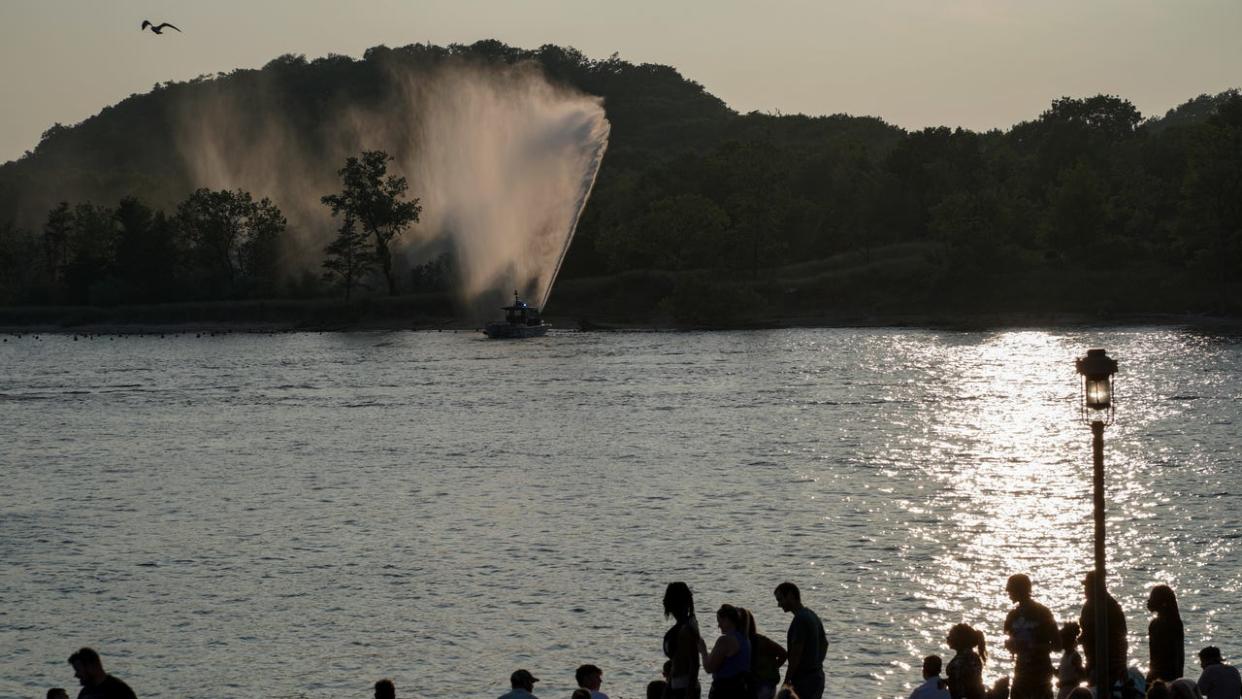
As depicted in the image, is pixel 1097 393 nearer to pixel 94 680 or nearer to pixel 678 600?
pixel 678 600

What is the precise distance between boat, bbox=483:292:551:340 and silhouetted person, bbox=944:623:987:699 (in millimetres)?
144288

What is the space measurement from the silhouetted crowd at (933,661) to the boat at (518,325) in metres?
143

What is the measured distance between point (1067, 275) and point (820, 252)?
39731mm

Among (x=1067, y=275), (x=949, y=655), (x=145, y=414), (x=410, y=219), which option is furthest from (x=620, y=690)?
(x=410, y=219)

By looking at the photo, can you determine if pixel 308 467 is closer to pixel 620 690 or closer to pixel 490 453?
pixel 490 453

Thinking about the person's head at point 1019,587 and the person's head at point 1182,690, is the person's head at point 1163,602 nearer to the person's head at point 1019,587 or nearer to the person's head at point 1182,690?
the person's head at point 1019,587

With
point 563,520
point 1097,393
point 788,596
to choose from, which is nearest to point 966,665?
point 788,596

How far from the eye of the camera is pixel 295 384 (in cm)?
11794

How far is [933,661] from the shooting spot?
66.9 feet

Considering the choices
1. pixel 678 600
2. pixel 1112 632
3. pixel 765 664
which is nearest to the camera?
pixel 678 600

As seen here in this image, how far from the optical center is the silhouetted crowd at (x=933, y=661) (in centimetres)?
1984

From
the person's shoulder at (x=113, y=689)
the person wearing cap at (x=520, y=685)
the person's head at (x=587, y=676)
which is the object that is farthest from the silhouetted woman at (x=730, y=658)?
the person's shoulder at (x=113, y=689)

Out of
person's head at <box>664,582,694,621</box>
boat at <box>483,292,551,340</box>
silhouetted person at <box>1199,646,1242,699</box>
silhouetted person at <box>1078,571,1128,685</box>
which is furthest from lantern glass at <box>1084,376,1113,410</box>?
boat at <box>483,292,551,340</box>

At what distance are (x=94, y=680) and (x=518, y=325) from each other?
144 metres
